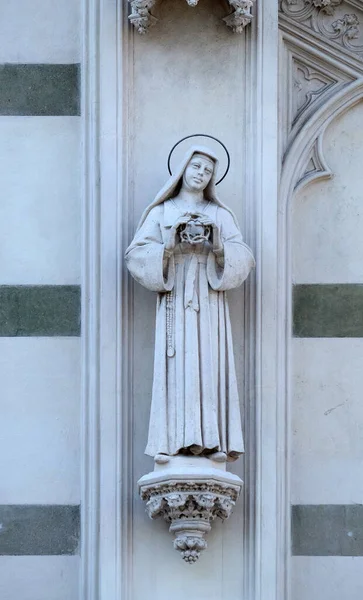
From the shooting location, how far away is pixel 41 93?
13.1 m

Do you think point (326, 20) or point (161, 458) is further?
point (326, 20)

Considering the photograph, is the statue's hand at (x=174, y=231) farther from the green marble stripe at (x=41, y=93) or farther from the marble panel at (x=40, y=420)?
the green marble stripe at (x=41, y=93)

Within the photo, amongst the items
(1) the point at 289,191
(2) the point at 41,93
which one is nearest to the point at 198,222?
(1) the point at 289,191

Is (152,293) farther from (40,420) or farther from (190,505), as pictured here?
(190,505)

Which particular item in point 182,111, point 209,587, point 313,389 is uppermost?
point 182,111

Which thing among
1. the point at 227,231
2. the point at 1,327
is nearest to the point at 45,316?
the point at 1,327

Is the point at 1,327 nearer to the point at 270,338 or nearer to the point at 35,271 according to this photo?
the point at 35,271

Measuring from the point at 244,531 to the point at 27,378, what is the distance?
1.40 meters

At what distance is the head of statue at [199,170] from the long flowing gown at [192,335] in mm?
143

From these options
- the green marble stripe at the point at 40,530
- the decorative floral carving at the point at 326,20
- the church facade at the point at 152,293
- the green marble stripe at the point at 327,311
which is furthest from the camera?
the decorative floral carving at the point at 326,20

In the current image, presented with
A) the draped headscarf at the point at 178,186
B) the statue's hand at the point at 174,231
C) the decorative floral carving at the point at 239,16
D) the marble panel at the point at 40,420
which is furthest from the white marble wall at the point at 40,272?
the decorative floral carving at the point at 239,16

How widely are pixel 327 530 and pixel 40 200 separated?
2300mm

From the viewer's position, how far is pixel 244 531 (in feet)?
40.8

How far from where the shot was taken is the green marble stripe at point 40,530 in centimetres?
1259
